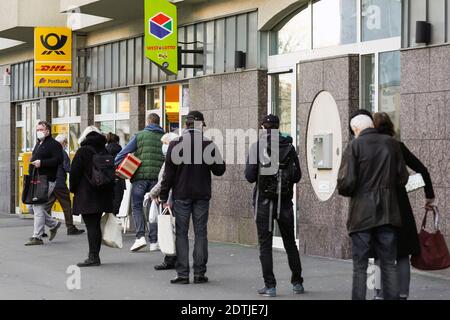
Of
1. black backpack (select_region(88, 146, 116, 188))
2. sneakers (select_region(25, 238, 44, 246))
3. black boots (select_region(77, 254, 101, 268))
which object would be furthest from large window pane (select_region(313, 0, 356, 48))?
sneakers (select_region(25, 238, 44, 246))

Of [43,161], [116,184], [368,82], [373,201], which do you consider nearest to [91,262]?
[43,161]

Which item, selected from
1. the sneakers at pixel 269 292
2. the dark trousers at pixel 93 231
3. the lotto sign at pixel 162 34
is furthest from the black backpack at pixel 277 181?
the lotto sign at pixel 162 34

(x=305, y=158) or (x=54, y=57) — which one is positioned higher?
(x=54, y=57)

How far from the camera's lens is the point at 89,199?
464 inches

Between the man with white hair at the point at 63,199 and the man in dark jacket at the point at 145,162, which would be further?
the man with white hair at the point at 63,199

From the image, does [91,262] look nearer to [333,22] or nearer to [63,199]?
[333,22]

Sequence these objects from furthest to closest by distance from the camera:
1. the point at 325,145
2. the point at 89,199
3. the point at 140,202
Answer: the point at 140,202 < the point at 325,145 < the point at 89,199

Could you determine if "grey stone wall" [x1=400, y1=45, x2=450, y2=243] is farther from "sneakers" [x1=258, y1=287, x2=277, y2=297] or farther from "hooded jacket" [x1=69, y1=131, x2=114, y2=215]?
"hooded jacket" [x1=69, y1=131, x2=114, y2=215]

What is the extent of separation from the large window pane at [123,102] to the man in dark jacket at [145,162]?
5282 millimetres

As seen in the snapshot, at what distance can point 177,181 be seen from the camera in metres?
10.3

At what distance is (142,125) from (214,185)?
3.18m

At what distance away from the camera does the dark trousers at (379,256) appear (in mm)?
7883

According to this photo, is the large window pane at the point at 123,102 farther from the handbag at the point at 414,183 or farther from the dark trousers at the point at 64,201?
the handbag at the point at 414,183

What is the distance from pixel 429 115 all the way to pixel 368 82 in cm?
151
